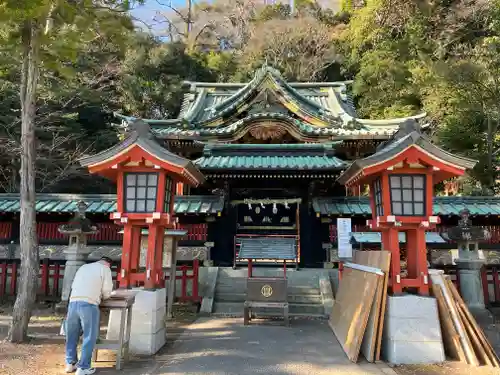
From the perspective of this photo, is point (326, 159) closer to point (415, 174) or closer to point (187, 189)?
point (187, 189)

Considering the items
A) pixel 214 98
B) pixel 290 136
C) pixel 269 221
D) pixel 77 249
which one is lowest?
pixel 77 249

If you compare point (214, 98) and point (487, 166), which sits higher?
point (214, 98)

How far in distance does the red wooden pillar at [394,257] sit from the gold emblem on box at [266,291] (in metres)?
3.29

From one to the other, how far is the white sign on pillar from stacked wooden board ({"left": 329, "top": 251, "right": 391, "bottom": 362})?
8.83 ft

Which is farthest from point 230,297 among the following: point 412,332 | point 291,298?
point 412,332

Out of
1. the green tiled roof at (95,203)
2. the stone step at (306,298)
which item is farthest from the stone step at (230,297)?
the green tiled roof at (95,203)

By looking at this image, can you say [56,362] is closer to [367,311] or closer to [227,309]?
[367,311]

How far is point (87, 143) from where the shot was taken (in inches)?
1096

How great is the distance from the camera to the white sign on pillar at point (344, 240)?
10.9m

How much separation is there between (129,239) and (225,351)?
2866 millimetres

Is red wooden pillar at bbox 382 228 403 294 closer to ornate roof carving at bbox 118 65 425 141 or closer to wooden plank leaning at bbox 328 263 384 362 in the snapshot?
wooden plank leaning at bbox 328 263 384 362

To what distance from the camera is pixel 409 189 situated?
761 centimetres

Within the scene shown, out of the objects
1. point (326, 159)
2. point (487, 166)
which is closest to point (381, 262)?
point (326, 159)

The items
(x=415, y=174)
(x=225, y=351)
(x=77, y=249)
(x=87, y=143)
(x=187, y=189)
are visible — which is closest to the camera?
(x=225, y=351)
